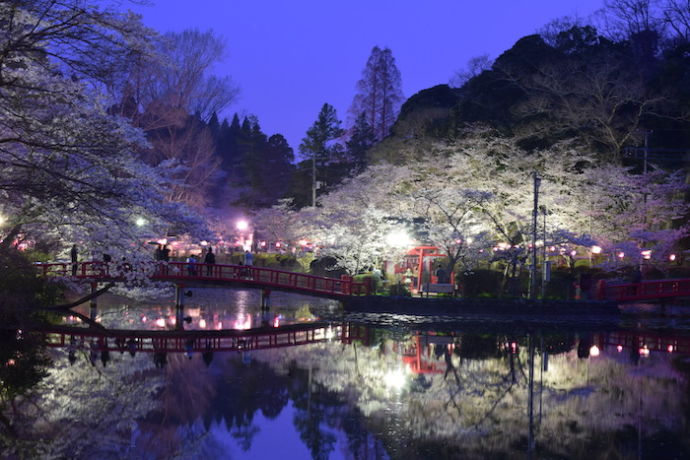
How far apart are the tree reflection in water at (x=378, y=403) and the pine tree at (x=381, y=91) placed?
52.9 metres

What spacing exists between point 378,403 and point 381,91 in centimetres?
6064


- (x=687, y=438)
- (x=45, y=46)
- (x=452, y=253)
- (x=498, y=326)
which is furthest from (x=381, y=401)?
(x=452, y=253)

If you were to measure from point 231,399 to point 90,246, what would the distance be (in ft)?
32.6

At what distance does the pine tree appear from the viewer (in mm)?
70312

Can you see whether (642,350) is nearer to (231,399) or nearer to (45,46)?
(231,399)

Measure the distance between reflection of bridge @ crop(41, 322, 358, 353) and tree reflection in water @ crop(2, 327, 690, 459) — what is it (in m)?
1.31

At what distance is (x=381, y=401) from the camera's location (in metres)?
13.3

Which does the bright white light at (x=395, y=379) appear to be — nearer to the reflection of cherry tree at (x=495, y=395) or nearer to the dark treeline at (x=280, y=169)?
the reflection of cherry tree at (x=495, y=395)

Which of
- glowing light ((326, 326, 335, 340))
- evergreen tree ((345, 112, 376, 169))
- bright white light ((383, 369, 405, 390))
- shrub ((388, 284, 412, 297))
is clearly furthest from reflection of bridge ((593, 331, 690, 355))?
evergreen tree ((345, 112, 376, 169))

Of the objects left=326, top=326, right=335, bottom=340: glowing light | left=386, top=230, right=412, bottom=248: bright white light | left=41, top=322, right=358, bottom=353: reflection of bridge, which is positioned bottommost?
left=41, top=322, right=358, bottom=353: reflection of bridge

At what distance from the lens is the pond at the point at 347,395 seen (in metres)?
10.4

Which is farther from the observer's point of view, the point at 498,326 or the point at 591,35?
the point at 591,35

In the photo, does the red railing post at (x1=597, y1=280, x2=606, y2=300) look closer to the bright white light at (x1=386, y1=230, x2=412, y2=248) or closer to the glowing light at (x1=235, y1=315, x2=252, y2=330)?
the bright white light at (x1=386, y1=230, x2=412, y2=248)

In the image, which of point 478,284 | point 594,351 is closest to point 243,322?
point 478,284
